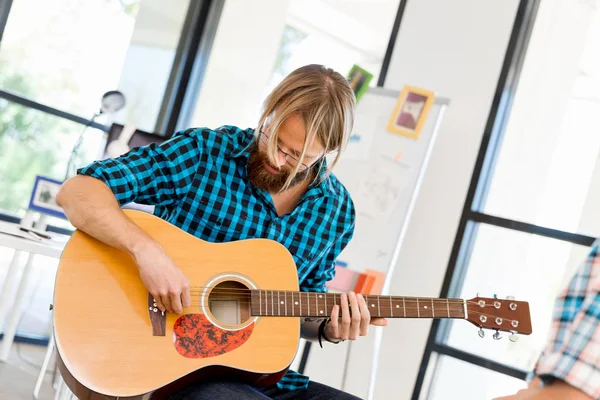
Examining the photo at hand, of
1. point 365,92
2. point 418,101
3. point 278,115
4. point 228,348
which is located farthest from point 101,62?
point 228,348

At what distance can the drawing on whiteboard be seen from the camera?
2.82 metres

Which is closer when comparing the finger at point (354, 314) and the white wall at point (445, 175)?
the finger at point (354, 314)

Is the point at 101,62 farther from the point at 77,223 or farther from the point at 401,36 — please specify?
the point at 77,223

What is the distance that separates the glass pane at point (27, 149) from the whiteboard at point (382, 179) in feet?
5.24

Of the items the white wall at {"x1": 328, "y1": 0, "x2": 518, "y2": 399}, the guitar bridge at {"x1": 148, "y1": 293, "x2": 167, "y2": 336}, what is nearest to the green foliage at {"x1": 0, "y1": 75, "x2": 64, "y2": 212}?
the white wall at {"x1": 328, "y1": 0, "x2": 518, "y2": 399}

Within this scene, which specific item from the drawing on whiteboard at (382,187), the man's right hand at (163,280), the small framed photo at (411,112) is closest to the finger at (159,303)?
the man's right hand at (163,280)

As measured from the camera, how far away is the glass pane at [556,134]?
110 inches

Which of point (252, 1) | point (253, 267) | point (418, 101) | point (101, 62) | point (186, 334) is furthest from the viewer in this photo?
point (252, 1)

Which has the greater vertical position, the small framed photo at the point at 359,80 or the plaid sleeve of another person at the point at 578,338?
the small framed photo at the point at 359,80

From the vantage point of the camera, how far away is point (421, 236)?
3037mm

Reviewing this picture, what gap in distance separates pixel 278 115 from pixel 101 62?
2.55 meters

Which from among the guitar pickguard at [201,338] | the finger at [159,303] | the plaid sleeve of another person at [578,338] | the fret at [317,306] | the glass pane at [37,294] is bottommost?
the glass pane at [37,294]

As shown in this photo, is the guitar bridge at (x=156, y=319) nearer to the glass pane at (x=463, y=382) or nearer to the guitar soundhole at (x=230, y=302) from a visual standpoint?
the guitar soundhole at (x=230, y=302)

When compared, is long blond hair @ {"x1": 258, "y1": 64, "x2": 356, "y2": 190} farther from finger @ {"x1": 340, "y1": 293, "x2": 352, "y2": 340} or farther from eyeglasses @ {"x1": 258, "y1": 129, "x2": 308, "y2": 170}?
finger @ {"x1": 340, "y1": 293, "x2": 352, "y2": 340}
